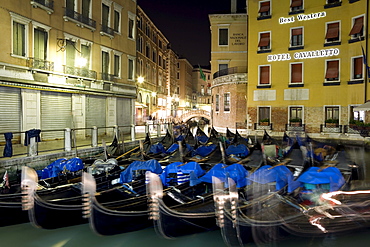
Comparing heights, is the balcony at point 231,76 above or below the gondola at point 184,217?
above

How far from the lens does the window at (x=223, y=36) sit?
68.0 feet

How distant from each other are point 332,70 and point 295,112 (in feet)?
9.74

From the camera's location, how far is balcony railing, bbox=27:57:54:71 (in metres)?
10.1

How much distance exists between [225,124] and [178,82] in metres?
22.1

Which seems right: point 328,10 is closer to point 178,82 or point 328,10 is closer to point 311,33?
point 311,33

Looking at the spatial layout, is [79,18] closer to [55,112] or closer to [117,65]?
[117,65]

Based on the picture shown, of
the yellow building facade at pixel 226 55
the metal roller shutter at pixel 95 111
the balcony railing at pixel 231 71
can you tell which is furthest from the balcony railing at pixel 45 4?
the balcony railing at pixel 231 71

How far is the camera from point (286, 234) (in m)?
4.33

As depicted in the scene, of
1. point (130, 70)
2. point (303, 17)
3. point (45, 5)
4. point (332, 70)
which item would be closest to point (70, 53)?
point (45, 5)

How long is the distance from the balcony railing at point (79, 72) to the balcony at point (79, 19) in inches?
75.9

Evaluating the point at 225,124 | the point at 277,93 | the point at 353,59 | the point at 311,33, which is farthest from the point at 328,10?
the point at 225,124

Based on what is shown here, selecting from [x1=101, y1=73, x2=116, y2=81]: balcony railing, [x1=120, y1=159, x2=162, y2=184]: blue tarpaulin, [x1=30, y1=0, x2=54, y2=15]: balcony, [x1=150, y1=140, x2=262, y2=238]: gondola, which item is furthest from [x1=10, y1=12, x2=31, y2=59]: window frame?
A: [x1=150, y1=140, x2=262, y2=238]: gondola

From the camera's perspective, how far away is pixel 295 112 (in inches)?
656

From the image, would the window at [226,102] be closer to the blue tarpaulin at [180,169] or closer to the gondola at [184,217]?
the blue tarpaulin at [180,169]
